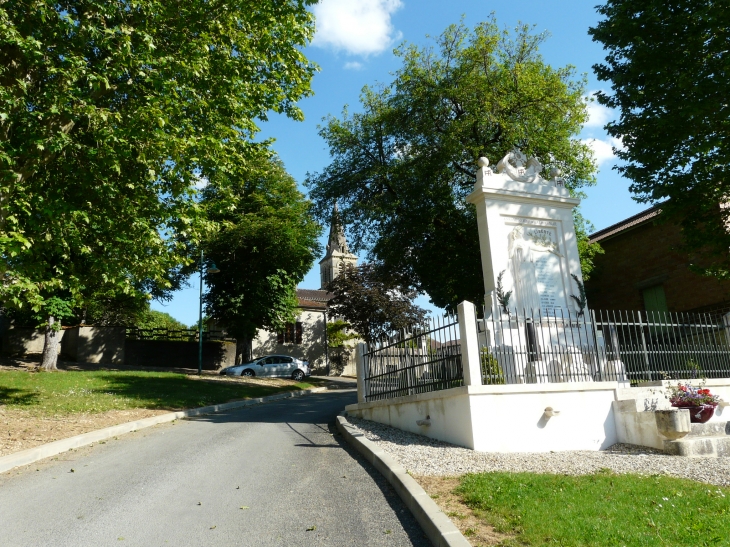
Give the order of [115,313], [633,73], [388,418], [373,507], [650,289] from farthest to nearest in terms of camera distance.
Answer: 1. [115,313]
2. [650,289]
3. [633,73]
4. [388,418]
5. [373,507]

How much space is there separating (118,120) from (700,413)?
10.9 metres

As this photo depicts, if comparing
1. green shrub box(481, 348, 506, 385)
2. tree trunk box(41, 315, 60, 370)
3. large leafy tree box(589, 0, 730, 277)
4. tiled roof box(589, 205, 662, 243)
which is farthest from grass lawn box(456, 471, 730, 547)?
tree trunk box(41, 315, 60, 370)

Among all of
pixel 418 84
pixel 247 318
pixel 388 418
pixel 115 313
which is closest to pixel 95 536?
pixel 388 418

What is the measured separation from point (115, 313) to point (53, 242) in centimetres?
3302

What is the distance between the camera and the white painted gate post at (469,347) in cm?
869

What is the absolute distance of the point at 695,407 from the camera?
890cm

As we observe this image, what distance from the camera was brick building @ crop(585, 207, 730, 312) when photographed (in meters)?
22.2

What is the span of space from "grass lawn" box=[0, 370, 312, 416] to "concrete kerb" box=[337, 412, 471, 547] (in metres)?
8.06

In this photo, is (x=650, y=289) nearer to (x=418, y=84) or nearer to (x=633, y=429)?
(x=418, y=84)

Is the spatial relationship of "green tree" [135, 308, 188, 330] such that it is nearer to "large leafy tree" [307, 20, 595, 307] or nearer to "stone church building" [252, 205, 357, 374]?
"stone church building" [252, 205, 357, 374]

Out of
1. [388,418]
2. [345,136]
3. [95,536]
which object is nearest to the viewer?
[95,536]

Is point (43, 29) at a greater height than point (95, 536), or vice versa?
point (43, 29)

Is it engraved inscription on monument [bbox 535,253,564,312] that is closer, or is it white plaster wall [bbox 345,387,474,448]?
white plaster wall [bbox 345,387,474,448]

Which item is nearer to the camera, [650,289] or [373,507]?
[373,507]
